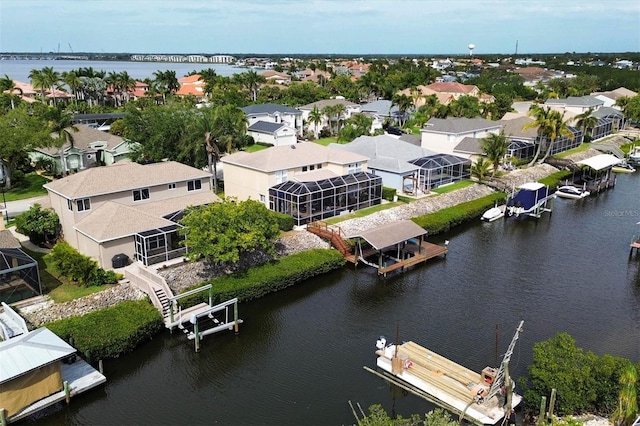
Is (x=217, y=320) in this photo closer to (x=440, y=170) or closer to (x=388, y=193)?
(x=388, y=193)

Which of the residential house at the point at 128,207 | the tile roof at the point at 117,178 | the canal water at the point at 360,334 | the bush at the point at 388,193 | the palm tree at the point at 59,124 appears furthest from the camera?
the palm tree at the point at 59,124

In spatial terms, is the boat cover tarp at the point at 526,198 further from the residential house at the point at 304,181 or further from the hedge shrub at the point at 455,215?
the residential house at the point at 304,181

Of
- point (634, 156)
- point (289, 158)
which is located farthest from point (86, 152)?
point (634, 156)

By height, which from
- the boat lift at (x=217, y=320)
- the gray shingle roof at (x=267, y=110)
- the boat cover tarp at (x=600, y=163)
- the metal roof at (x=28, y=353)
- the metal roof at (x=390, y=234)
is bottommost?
the boat lift at (x=217, y=320)

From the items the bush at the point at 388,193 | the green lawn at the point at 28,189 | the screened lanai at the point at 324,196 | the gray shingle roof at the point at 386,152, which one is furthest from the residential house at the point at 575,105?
the green lawn at the point at 28,189

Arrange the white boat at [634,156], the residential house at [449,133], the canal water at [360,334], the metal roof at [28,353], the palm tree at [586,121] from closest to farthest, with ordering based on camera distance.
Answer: the metal roof at [28,353], the canal water at [360,334], the residential house at [449,133], the white boat at [634,156], the palm tree at [586,121]

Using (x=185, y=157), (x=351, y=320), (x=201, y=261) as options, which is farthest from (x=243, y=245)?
(x=185, y=157)

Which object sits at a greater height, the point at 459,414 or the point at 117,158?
the point at 117,158

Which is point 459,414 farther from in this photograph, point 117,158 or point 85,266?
point 117,158
